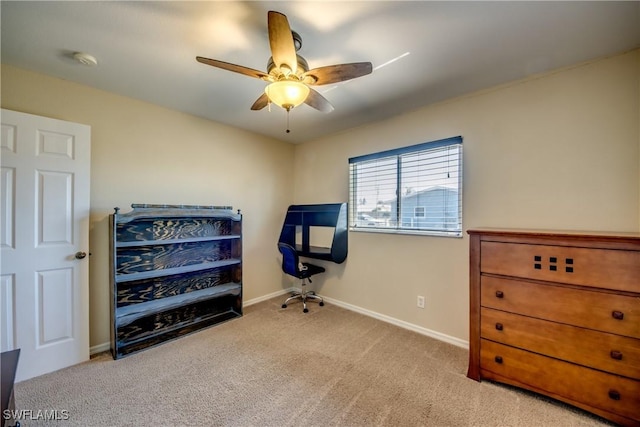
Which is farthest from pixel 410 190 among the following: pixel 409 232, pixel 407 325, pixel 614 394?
pixel 614 394

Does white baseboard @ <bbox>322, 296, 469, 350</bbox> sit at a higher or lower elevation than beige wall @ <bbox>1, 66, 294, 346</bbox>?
lower

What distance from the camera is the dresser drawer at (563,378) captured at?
150cm

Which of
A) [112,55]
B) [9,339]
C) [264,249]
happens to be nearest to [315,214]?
[264,249]

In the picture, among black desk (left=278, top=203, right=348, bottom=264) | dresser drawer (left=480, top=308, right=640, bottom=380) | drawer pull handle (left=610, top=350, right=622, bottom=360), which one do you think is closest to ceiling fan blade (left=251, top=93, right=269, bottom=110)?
black desk (left=278, top=203, right=348, bottom=264)

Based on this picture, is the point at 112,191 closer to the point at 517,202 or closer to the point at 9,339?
the point at 9,339

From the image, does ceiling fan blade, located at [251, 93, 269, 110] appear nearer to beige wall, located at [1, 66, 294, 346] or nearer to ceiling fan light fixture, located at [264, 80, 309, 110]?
ceiling fan light fixture, located at [264, 80, 309, 110]

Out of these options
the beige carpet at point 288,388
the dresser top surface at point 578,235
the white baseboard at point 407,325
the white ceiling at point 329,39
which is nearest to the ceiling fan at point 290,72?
the white ceiling at point 329,39

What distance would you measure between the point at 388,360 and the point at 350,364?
13.8 inches

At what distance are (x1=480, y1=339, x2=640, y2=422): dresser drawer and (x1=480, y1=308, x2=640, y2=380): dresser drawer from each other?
48 mm

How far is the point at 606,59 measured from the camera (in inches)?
72.6

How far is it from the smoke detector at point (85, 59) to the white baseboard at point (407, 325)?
348 centimetres

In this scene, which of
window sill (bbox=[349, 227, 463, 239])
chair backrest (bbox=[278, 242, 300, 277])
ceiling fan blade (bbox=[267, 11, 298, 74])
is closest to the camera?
ceiling fan blade (bbox=[267, 11, 298, 74])

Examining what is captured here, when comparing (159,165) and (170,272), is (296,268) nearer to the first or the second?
(170,272)

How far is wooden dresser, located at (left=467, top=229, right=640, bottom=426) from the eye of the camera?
4.89 feet
